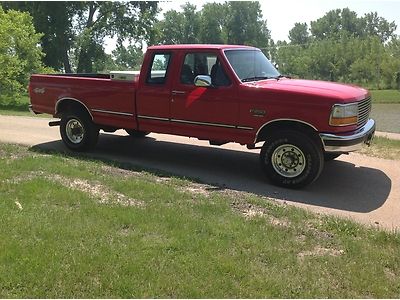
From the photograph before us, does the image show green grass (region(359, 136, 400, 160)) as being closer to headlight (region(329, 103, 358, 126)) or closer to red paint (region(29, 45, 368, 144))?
red paint (region(29, 45, 368, 144))

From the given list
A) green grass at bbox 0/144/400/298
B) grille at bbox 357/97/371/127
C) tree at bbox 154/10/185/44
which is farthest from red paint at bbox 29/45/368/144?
tree at bbox 154/10/185/44

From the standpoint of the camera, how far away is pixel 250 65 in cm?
710

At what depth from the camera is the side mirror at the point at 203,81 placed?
662cm

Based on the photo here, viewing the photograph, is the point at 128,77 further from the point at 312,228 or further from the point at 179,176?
the point at 312,228

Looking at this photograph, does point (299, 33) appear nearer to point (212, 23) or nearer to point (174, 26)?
point (212, 23)

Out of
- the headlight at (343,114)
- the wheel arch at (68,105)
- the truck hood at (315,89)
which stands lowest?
the wheel arch at (68,105)

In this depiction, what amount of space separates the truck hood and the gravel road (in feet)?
4.35

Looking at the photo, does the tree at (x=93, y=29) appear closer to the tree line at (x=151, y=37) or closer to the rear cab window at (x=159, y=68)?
the tree line at (x=151, y=37)

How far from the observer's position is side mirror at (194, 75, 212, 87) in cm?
662

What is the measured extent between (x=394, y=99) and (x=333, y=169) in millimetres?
37072

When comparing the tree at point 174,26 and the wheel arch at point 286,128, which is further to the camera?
the tree at point 174,26

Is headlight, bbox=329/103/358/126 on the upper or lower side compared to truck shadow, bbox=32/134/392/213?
upper

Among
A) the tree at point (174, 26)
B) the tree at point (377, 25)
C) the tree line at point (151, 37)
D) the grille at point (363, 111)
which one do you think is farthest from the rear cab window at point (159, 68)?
the tree at point (377, 25)

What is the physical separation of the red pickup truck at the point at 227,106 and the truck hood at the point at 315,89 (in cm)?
1
